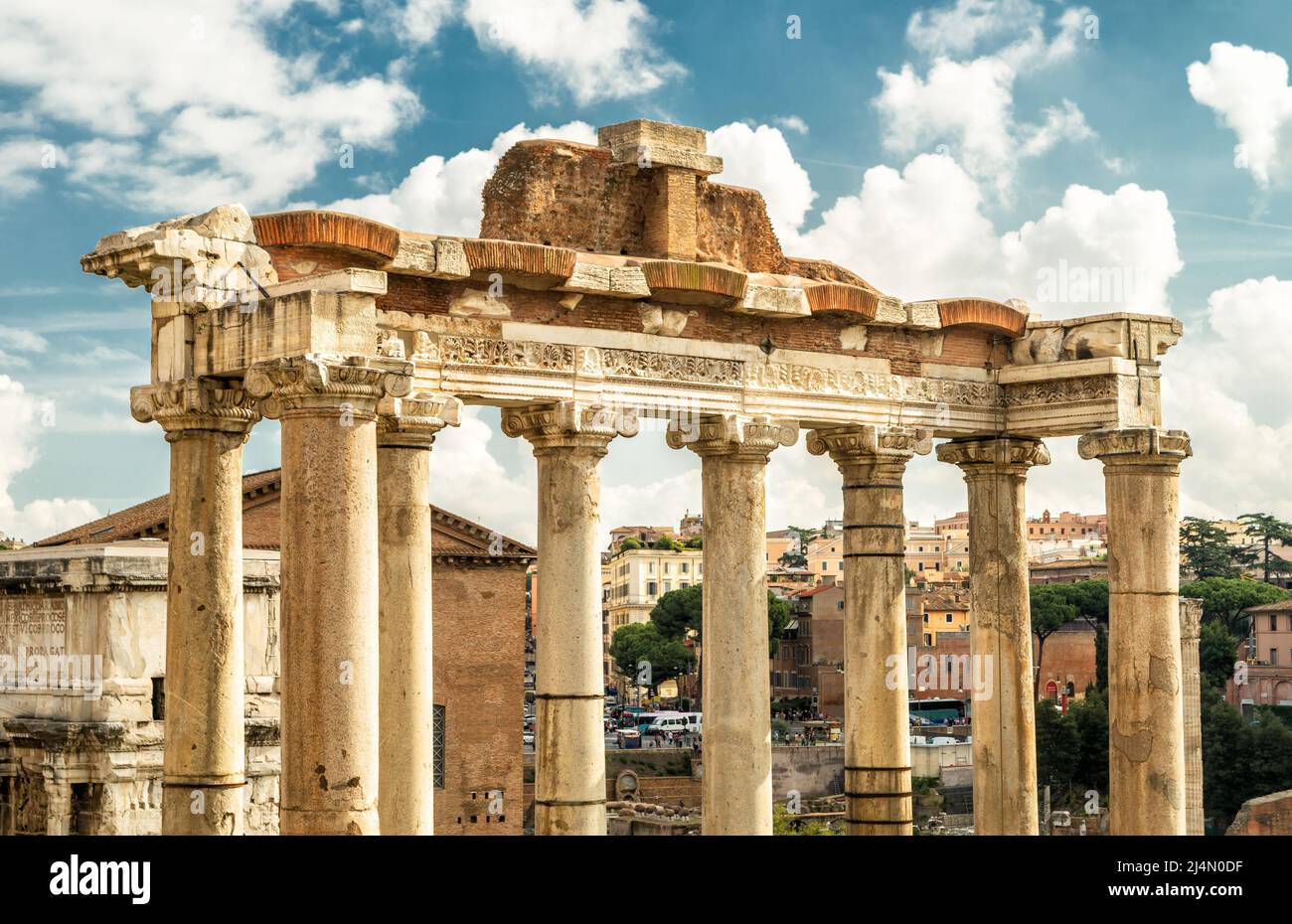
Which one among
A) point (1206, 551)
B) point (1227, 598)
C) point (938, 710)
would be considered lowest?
point (938, 710)

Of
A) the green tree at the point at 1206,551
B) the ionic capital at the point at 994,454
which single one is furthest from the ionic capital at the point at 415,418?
the green tree at the point at 1206,551

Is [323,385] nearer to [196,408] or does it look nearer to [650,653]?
[196,408]

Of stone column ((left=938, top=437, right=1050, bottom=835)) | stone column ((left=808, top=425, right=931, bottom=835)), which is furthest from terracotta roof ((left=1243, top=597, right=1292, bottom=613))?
stone column ((left=808, top=425, right=931, bottom=835))

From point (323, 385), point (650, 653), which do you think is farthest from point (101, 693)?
point (650, 653)

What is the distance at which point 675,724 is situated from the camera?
95188 mm

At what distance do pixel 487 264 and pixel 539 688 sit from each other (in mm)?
3851

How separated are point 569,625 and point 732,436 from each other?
245cm

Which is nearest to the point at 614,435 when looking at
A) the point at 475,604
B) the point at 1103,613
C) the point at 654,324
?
the point at 654,324

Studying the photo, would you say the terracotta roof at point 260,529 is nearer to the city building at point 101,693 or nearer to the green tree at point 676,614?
the city building at point 101,693

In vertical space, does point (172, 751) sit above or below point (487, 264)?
below

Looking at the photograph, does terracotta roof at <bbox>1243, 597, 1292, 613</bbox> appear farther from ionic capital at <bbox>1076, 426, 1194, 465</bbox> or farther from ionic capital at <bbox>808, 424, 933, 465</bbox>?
ionic capital at <bbox>808, 424, 933, 465</bbox>

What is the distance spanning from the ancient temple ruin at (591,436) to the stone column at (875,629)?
32 millimetres

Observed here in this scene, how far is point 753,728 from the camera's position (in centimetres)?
1850
